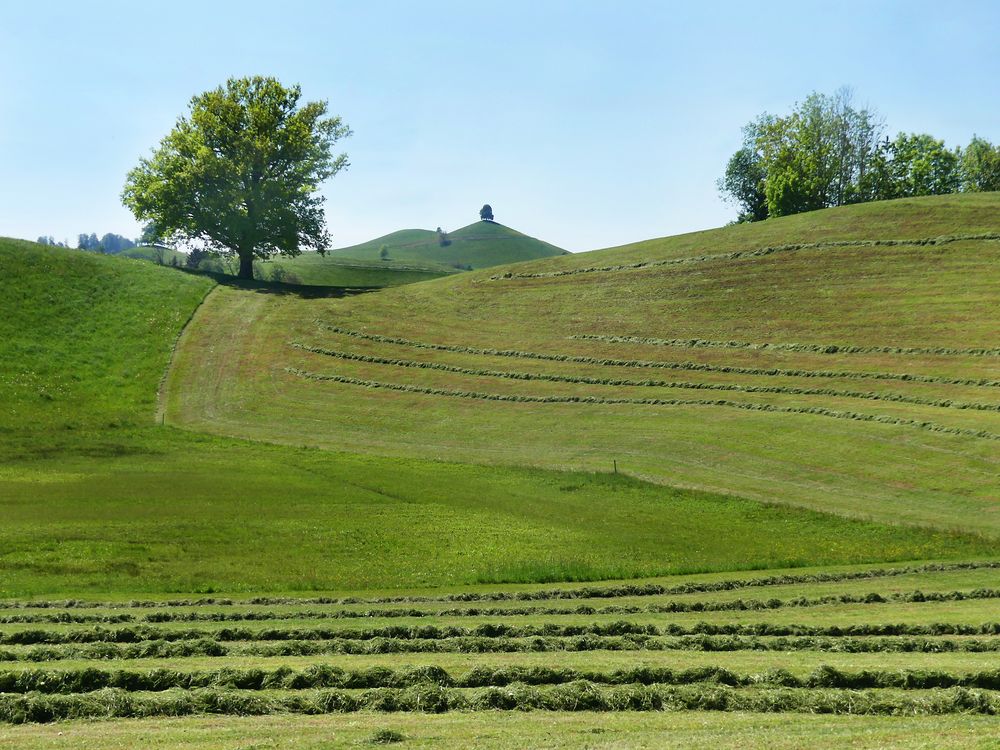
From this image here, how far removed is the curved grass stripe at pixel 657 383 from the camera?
2581 inches

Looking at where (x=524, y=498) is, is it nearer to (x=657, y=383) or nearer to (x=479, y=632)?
(x=479, y=632)

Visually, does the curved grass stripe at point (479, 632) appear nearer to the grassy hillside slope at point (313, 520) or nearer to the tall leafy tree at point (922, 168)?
the grassy hillside slope at point (313, 520)

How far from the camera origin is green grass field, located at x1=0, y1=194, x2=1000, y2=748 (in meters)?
18.3

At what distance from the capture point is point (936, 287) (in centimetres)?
8738

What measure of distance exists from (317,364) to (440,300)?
25.3 meters

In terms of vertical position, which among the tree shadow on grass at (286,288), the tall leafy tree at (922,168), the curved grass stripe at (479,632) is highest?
the tall leafy tree at (922,168)

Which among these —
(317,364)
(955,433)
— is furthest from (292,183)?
(955,433)

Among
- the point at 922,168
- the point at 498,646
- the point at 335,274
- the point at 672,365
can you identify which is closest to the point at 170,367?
the point at 672,365

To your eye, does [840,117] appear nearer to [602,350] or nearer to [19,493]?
[602,350]

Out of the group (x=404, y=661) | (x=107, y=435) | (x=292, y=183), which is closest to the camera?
(x=404, y=661)

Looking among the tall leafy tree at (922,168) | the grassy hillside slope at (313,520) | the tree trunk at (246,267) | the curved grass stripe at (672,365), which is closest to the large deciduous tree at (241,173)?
the tree trunk at (246,267)

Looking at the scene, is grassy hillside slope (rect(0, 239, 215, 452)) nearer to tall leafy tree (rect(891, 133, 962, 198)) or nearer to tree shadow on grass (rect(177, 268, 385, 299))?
tree shadow on grass (rect(177, 268, 385, 299))

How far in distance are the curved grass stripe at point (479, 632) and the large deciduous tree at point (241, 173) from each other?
97.0 m

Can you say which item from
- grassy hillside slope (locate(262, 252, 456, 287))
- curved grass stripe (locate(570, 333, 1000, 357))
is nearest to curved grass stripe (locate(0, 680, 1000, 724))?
curved grass stripe (locate(570, 333, 1000, 357))
